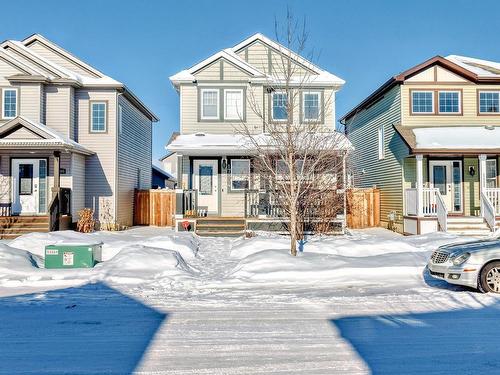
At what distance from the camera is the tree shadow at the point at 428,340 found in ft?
14.0

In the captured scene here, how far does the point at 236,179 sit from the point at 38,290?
10.9 m

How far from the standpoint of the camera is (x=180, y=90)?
1825 centimetres

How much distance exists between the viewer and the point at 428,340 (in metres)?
5.02

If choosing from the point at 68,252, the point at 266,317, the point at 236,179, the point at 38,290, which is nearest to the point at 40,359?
the point at 266,317

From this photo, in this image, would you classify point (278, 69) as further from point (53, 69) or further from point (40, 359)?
point (40, 359)

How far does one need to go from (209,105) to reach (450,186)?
11113 millimetres

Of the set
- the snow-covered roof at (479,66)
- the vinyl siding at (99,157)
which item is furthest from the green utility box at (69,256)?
the snow-covered roof at (479,66)

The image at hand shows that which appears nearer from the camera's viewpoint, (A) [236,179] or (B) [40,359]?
(B) [40,359]

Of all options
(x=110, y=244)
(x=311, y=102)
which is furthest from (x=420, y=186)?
(x=110, y=244)

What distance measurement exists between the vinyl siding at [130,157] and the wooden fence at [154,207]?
46 cm

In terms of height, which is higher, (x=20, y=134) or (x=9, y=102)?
(x=9, y=102)

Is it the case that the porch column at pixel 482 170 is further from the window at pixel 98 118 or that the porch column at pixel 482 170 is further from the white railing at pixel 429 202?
the window at pixel 98 118

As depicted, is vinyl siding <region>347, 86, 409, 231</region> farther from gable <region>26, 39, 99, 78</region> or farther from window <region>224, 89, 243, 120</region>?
gable <region>26, 39, 99, 78</region>

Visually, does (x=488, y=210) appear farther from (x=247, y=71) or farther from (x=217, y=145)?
(x=247, y=71)
